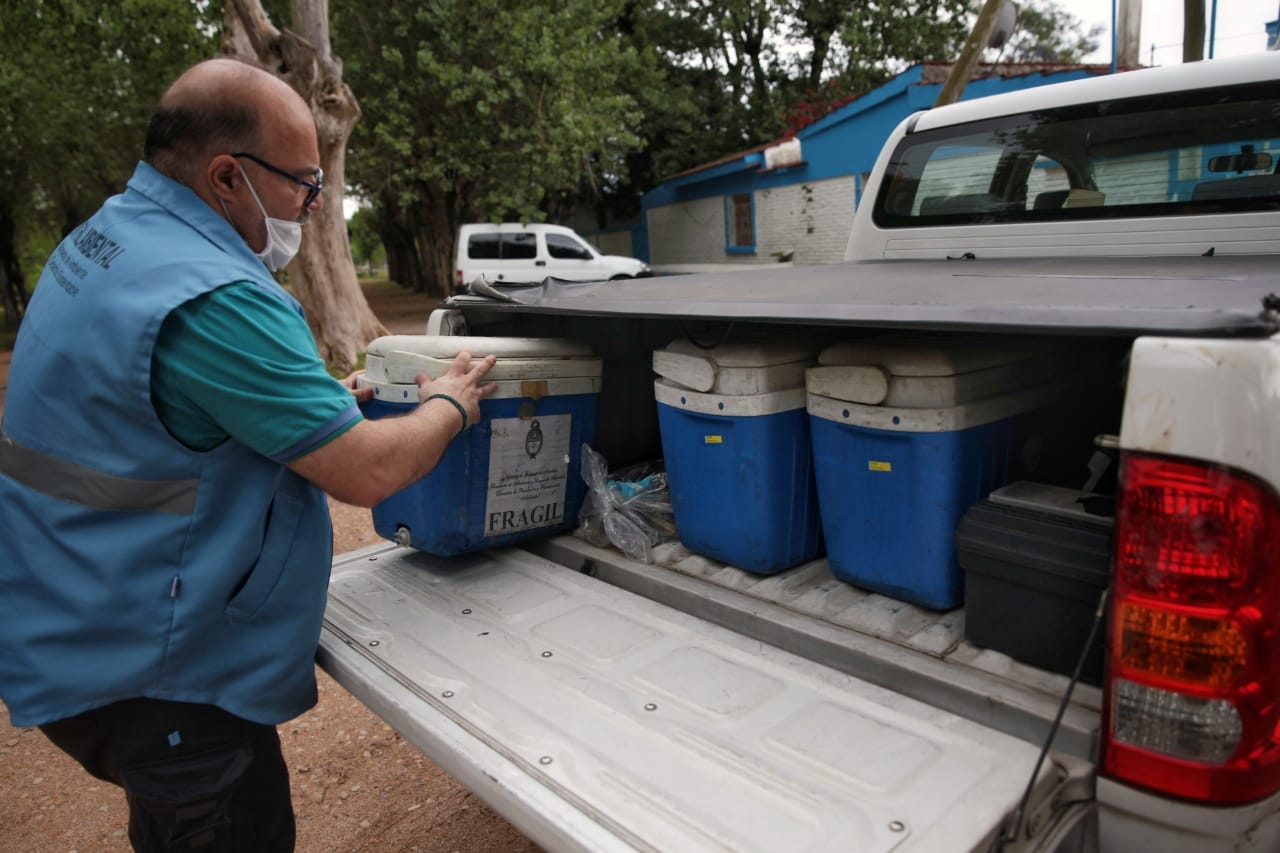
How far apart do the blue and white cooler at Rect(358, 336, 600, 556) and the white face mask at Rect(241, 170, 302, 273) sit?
1.43 feet

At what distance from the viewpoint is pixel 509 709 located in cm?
174

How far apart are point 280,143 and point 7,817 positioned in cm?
280

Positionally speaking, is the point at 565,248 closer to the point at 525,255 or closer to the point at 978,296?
the point at 525,255

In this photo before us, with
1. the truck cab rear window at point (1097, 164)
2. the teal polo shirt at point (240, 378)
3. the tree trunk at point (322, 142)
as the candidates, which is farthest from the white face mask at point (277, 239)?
the tree trunk at point (322, 142)

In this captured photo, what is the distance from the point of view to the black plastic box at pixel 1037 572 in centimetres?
153

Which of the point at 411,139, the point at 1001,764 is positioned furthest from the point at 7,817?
the point at 411,139

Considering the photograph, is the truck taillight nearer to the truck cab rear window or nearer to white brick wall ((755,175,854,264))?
the truck cab rear window

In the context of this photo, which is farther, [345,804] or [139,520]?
[345,804]

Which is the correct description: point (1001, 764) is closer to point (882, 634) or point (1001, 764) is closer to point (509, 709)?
point (882, 634)

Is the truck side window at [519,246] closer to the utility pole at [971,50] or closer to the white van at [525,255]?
the white van at [525,255]

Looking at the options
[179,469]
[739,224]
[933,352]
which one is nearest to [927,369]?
[933,352]

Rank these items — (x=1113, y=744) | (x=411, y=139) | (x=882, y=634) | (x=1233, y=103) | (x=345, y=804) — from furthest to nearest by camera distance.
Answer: (x=411, y=139), (x=345, y=804), (x=1233, y=103), (x=882, y=634), (x=1113, y=744)

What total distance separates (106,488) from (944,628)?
1698mm

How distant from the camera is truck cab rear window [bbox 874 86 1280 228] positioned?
8.64ft
